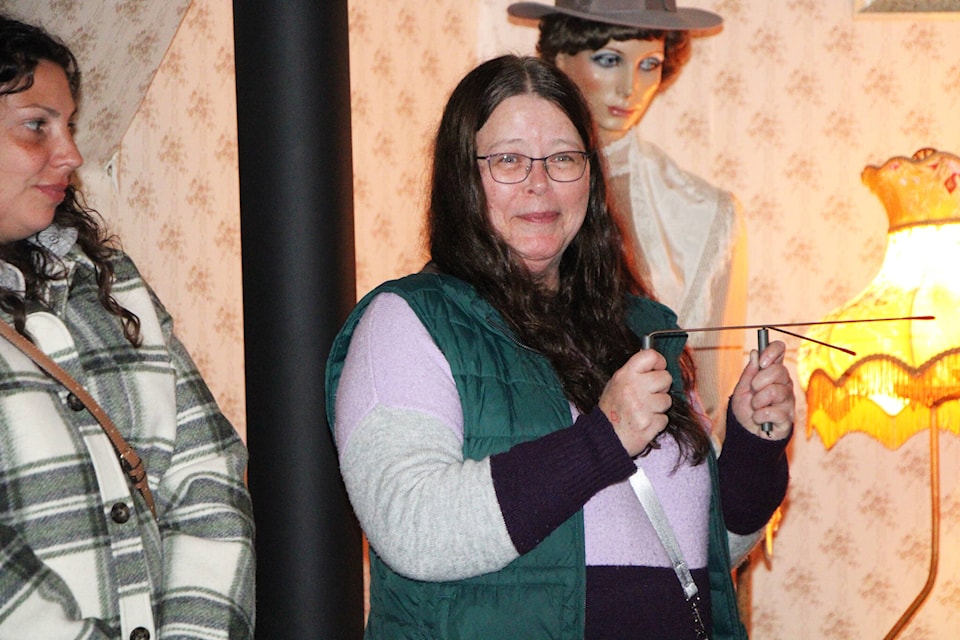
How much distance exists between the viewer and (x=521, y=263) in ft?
5.15

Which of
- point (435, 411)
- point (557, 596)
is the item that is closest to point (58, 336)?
point (435, 411)

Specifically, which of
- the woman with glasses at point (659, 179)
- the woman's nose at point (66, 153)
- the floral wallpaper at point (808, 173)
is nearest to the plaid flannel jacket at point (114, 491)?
the woman's nose at point (66, 153)

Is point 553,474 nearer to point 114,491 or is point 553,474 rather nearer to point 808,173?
point 114,491

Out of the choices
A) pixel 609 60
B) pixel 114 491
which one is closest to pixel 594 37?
pixel 609 60

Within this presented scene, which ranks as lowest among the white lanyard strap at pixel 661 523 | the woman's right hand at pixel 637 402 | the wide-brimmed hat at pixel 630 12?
the white lanyard strap at pixel 661 523

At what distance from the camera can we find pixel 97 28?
2.48m

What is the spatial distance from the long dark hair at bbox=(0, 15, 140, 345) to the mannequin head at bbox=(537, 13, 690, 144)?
4.53ft

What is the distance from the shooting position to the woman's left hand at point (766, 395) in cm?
156

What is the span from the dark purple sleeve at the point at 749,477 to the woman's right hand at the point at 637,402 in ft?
0.97

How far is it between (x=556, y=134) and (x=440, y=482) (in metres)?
0.54

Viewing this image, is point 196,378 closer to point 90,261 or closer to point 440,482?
point 90,261

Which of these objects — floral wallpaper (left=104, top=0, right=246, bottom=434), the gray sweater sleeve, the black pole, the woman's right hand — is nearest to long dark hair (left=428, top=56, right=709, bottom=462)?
the woman's right hand

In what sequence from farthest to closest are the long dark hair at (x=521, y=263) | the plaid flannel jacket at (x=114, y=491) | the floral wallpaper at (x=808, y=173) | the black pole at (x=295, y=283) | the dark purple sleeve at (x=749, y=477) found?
the floral wallpaper at (x=808, y=173)
the black pole at (x=295, y=283)
the dark purple sleeve at (x=749, y=477)
the long dark hair at (x=521, y=263)
the plaid flannel jacket at (x=114, y=491)

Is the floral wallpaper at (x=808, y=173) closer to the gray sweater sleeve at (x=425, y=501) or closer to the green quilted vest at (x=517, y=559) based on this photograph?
the green quilted vest at (x=517, y=559)
